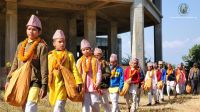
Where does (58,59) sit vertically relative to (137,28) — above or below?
below

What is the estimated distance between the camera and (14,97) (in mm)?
6711

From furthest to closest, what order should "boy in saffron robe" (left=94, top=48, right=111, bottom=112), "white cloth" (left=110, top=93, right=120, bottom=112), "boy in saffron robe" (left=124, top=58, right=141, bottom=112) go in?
1. "boy in saffron robe" (left=124, top=58, right=141, bottom=112)
2. "white cloth" (left=110, top=93, right=120, bottom=112)
3. "boy in saffron robe" (left=94, top=48, right=111, bottom=112)

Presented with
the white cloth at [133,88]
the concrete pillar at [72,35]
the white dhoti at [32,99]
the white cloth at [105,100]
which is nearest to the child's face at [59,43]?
the white dhoti at [32,99]

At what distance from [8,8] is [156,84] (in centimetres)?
1147

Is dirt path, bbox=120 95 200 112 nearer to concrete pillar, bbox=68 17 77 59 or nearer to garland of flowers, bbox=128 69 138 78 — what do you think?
garland of flowers, bbox=128 69 138 78

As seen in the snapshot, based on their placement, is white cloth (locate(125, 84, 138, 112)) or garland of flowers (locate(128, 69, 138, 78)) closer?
white cloth (locate(125, 84, 138, 112))

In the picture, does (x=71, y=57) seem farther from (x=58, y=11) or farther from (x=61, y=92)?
(x=58, y=11)

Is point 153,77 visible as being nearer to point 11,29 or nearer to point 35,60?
point 11,29

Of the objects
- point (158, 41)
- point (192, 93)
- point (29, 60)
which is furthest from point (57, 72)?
point (158, 41)

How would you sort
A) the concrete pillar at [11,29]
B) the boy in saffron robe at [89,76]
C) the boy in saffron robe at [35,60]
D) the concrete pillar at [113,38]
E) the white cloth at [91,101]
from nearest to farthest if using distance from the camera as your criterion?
1. the boy in saffron robe at [35,60]
2. the white cloth at [91,101]
3. the boy in saffron robe at [89,76]
4. the concrete pillar at [11,29]
5. the concrete pillar at [113,38]

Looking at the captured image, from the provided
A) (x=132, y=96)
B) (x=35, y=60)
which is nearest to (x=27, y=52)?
(x=35, y=60)

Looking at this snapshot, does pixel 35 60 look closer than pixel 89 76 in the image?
Yes

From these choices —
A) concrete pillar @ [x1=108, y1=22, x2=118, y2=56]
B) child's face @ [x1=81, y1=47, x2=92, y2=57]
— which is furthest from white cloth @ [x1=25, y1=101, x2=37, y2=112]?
concrete pillar @ [x1=108, y1=22, x2=118, y2=56]

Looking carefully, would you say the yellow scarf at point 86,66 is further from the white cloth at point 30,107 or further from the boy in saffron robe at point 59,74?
the white cloth at point 30,107
